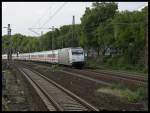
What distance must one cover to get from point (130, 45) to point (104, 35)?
8.71 meters

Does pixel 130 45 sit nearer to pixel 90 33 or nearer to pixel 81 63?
pixel 81 63

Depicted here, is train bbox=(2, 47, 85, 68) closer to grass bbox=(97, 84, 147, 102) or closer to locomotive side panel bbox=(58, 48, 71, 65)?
locomotive side panel bbox=(58, 48, 71, 65)

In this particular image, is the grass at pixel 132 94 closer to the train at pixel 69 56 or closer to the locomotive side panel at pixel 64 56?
the train at pixel 69 56

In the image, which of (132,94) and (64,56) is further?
(64,56)

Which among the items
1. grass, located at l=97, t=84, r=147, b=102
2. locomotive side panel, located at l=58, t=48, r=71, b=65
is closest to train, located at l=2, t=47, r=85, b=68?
locomotive side panel, located at l=58, t=48, r=71, b=65

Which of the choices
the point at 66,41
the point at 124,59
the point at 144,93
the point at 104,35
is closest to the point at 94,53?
the point at 66,41

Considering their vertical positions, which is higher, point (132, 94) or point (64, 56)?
point (64, 56)

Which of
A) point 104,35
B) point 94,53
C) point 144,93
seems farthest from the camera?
point 94,53

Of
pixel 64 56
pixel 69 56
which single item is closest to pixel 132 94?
pixel 69 56

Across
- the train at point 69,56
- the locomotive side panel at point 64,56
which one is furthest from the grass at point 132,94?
the locomotive side panel at point 64,56

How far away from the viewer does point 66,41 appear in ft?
339

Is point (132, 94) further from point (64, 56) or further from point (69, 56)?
point (64, 56)

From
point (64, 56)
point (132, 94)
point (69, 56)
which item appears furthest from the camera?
point (64, 56)

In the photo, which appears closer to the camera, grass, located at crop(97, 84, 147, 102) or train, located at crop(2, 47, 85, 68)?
grass, located at crop(97, 84, 147, 102)
